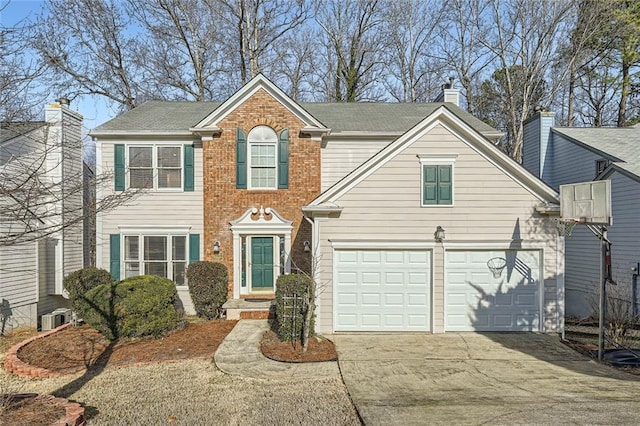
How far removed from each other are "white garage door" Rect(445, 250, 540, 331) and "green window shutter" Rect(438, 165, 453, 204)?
1.32 m

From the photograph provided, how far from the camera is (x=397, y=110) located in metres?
16.5

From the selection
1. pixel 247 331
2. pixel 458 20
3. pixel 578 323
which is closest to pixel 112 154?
pixel 247 331

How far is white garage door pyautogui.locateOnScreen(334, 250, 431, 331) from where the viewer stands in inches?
428

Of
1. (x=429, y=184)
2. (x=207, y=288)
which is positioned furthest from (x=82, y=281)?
(x=429, y=184)

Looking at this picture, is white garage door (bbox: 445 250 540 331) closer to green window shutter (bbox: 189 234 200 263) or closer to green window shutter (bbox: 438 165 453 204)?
green window shutter (bbox: 438 165 453 204)

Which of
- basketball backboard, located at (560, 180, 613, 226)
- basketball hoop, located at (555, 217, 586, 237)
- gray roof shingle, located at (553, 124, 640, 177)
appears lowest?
basketball hoop, located at (555, 217, 586, 237)

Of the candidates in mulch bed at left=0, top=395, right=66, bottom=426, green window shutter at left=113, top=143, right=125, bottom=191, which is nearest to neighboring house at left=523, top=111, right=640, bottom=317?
mulch bed at left=0, top=395, right=66, bottom=426

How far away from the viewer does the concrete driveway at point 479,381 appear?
6.26 m

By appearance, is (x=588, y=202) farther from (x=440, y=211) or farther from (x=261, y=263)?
(x=261, y=263)

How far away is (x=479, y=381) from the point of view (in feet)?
25.2

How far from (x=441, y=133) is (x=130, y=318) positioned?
8.52 m

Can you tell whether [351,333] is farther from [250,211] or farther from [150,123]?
[150,123]

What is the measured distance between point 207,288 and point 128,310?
2.68 m

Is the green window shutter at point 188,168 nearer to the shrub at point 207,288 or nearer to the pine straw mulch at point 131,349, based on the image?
the shrub at point 207,288
